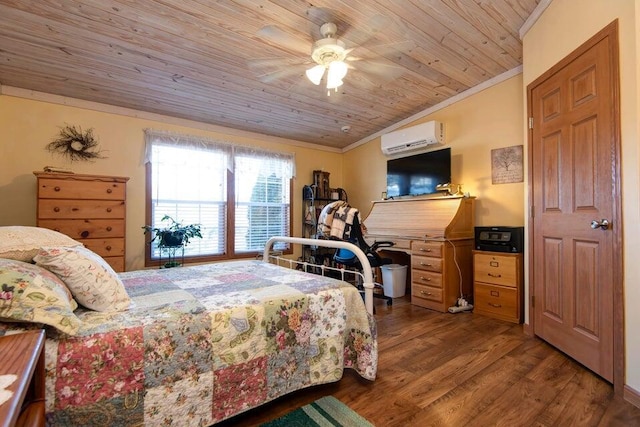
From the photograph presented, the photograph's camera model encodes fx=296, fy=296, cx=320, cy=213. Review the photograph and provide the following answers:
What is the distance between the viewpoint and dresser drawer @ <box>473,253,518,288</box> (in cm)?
281

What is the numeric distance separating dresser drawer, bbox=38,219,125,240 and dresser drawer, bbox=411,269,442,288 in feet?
10.3

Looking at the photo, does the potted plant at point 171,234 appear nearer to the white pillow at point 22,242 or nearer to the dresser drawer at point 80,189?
the dresser drawer at point 80,189

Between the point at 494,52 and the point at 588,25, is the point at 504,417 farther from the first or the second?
the point at 494,52

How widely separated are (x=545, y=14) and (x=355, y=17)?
4.80 feet

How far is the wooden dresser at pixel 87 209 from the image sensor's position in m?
2.64

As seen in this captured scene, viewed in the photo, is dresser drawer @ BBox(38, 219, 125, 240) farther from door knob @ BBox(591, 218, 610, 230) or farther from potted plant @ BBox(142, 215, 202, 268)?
door knob @ BBox(591, 218, 610, 230)

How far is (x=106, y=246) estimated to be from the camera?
2865mm

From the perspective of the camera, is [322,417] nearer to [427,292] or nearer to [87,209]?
[427,292]

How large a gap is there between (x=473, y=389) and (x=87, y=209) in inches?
135

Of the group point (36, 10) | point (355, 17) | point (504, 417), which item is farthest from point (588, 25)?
point (36, 10)

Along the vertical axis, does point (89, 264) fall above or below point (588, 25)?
below

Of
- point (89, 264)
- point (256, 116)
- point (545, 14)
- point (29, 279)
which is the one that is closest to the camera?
point (29, 279)

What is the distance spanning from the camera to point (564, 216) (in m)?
2.08

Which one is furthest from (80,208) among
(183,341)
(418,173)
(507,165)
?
(507,165)
